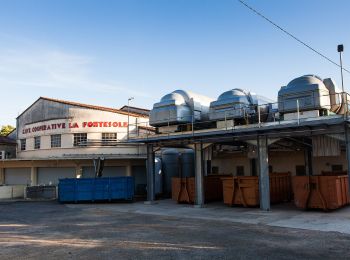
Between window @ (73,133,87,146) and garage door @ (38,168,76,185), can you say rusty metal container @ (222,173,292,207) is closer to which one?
window @ (73,133,87,146)

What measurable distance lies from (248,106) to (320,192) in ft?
19.5

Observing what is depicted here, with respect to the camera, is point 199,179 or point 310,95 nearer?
point 310,95

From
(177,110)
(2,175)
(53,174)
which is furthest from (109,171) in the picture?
(177,110)

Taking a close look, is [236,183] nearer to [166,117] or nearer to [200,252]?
[166,117]

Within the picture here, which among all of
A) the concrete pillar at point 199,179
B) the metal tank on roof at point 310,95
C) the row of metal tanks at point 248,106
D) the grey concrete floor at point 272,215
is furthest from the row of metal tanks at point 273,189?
the metal tank on roof at point 310,95

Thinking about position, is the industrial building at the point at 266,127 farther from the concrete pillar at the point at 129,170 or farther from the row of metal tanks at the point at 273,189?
the concrete pillar at the point at 129,170

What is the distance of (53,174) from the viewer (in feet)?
111

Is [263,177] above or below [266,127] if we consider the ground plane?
below

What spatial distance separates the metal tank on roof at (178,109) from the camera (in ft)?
72.6

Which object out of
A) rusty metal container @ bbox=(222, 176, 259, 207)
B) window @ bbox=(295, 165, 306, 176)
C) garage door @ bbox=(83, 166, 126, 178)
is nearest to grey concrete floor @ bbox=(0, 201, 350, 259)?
rusty metal container @ bbox=(222, 176, 259, 207)

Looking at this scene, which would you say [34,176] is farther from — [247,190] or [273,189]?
[273,189]

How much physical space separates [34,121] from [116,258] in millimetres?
28871

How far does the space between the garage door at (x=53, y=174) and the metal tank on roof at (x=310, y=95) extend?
21.6 meters

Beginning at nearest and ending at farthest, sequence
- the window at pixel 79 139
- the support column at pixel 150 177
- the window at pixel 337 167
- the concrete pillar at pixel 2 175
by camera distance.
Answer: the window at pixel 337 167
the support column at pixel 150 177
the window at pixel 79 139
the concrete pillar at pixel 2 175
